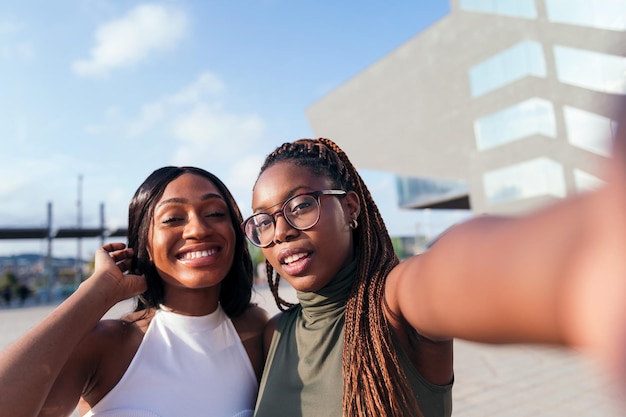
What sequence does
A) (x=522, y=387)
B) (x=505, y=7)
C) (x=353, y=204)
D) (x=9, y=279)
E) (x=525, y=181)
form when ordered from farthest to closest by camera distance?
(x=9, y=279)
(x=505, y=7)
(x=525, y=181)
(x=522, y=387)
(x=353, y=204)

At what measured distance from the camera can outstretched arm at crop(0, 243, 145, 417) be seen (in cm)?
131

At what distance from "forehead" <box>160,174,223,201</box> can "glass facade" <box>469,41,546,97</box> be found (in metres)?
20.1

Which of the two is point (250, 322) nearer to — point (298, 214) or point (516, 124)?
point (298, 214)

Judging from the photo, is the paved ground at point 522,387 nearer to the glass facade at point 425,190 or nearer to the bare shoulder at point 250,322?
the bare shoulder at point 250,322

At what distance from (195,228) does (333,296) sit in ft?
2.31

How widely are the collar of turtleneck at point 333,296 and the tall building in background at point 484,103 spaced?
1463 centimetres

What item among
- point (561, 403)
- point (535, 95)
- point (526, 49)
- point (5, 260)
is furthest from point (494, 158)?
point (5, 260)

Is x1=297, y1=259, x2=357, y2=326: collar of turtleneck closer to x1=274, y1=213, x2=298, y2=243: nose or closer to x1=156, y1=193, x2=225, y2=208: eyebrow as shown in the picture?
x1=274, y1=213, x2=298, y2=243: nose

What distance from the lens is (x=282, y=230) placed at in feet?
5.15

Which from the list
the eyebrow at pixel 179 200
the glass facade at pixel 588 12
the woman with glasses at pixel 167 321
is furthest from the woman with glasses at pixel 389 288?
the glass facade at pixel 588 12

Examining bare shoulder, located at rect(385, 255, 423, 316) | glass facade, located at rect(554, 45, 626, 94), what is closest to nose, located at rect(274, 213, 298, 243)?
bare shoulder, located at rect(385, 255, 423, 316)

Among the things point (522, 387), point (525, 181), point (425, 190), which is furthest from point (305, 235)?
point (425, 190)

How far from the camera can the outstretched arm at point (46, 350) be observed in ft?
4.29

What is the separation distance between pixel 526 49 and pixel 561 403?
18.7 m
